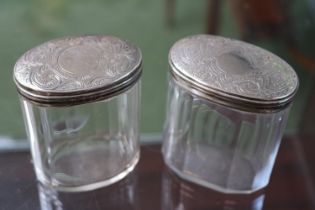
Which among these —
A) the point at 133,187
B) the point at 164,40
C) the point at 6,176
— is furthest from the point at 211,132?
the point at 164,40

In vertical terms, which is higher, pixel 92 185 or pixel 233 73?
pixel 233 73

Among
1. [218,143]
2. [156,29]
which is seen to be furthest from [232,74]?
[156,29]

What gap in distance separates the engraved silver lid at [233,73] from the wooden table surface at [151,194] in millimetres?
144

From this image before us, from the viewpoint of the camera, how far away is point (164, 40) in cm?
100

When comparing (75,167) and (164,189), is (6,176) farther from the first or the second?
(164,189)

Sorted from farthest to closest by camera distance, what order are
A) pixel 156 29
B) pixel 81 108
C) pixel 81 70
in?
pixel 156 29 → pixel 81 108 → pixel 81 70

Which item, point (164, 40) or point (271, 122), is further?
point (164, 40)

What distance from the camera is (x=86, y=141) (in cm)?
62

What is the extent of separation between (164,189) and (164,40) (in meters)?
0.49

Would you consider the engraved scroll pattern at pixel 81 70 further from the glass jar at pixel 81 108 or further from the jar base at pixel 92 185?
the jar base at pixel 92 185

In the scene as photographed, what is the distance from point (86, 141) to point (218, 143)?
0.61ft

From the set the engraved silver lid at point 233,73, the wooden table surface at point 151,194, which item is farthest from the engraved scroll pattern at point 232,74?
the wooden table surface at point 151,194

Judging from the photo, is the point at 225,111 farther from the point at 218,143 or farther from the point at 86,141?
the point at 86,141

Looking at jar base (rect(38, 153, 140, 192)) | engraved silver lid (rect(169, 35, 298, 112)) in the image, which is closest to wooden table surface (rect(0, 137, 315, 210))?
jar base (rect(38, 153, 140, 192))
